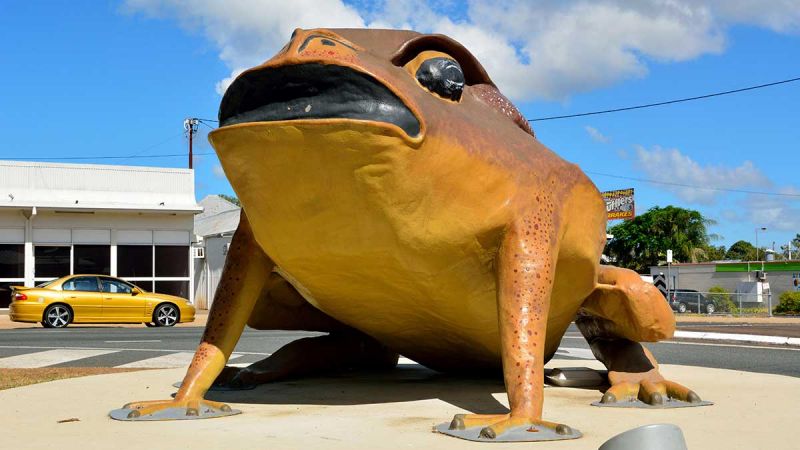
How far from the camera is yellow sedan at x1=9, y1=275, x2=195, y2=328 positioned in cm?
1872

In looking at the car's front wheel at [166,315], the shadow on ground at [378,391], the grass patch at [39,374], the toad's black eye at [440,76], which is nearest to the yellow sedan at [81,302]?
the car's front wheel at [166,315]

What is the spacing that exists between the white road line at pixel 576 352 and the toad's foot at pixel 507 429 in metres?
7.72

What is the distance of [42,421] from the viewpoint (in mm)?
5090

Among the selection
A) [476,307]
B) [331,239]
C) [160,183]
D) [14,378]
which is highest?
[160,183]

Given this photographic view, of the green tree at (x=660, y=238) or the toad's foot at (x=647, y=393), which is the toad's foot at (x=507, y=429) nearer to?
the toad's foot at (x=647, y=393)

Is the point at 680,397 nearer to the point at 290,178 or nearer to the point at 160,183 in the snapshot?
the point at 290,178

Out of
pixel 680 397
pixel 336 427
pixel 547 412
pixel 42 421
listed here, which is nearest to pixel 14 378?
pixel 42 421

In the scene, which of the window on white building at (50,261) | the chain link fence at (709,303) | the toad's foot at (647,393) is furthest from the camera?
the chain link fence at (709,303)

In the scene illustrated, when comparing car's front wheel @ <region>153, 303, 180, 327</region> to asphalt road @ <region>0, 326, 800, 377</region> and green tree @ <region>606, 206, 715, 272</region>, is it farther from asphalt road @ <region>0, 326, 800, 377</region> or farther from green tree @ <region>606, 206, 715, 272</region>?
green tree @ <region>606, 206, 715, 272</region>

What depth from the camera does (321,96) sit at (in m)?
4.09

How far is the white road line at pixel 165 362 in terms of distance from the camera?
1039cm

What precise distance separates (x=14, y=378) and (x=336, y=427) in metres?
5.07

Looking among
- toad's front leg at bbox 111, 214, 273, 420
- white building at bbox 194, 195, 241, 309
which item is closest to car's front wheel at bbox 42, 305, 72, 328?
white building at bbox 194, 195, 241, 309

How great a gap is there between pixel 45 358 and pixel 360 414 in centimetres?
766
